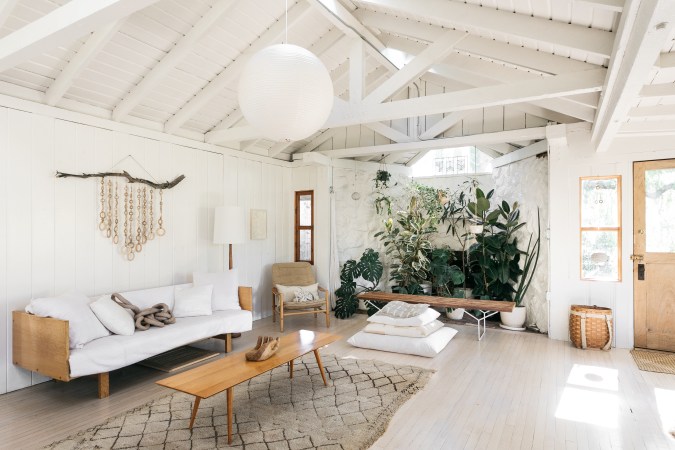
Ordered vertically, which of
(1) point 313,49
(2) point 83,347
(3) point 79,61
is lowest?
(2) point 83,347

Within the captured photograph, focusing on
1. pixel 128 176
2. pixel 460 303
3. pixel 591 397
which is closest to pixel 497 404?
pixel 591 397

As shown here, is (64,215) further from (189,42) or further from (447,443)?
(447,443)

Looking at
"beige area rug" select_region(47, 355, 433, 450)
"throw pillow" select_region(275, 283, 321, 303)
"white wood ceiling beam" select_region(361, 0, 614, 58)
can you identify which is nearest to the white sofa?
"beige area rug" select_region(47, 355, 433, 450)

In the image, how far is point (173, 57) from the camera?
3.87 m

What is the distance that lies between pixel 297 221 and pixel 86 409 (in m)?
4.40

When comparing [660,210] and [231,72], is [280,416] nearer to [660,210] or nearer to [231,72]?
[231,72]

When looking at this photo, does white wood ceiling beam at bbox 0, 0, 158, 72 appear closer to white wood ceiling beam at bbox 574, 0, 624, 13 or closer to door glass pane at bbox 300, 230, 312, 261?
white wood ceiling beam at bbox 574, 0, 624, 13

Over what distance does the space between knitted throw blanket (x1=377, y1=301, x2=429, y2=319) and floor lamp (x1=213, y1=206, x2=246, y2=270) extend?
2132mm

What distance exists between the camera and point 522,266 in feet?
18.9

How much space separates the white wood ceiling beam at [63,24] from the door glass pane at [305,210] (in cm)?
472

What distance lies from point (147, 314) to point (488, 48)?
4.24m

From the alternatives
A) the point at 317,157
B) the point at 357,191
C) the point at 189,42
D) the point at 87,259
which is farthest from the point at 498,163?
the point at 87,259

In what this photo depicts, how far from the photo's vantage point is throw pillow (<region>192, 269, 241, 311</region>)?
4.86m

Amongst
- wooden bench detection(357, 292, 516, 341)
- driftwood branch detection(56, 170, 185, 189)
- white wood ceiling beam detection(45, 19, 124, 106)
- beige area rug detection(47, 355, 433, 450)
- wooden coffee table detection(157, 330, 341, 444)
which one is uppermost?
white wood ceiling beam detection(45, 19, 124, 106)
